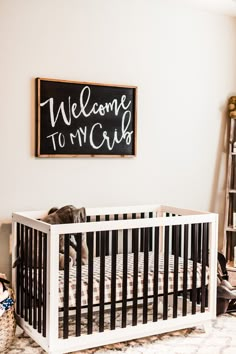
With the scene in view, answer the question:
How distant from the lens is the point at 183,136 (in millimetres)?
4137

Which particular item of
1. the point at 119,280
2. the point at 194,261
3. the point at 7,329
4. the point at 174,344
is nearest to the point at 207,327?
the point at 174,344

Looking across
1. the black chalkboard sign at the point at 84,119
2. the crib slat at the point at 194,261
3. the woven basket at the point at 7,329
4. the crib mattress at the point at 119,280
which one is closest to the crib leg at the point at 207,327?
the crib slat at the point at 194,261

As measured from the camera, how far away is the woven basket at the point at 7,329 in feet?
9.57

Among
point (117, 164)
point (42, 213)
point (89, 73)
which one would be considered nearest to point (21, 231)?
point (42, 213)

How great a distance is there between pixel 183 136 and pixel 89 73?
0.94 meters

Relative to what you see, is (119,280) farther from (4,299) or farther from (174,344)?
(4,299)

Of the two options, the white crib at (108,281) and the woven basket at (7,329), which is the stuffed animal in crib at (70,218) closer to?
the white crib at (108,281)

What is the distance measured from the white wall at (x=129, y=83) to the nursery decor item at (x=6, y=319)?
17.6 inches

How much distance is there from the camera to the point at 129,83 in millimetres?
3842

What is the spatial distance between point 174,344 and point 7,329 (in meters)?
0.97

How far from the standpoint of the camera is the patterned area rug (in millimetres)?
2988

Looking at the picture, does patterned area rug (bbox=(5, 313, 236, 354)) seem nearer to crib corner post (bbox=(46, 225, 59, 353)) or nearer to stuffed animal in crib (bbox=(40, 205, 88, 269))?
crib corner post (bbox=(46, 225, 59, 353))

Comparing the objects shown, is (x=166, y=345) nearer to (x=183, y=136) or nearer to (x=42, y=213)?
(x=42, y=213)

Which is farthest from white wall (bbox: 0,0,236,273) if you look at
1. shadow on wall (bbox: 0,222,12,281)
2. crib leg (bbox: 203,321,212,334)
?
crib leg (bbox: 203,321,212,334)
